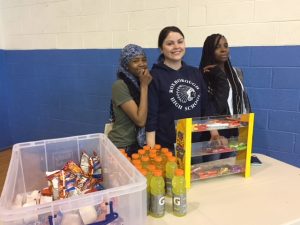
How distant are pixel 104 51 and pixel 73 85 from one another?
1.66 ft

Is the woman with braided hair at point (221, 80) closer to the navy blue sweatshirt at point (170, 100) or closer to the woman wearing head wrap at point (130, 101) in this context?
the navy blue sweatshirt at point (170, 100)

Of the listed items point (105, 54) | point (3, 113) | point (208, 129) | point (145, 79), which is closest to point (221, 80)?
point (145, 79)

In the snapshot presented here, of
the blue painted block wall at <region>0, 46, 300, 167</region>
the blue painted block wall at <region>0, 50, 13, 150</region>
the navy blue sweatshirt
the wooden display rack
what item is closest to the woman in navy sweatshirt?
the navy blue sweatshirt

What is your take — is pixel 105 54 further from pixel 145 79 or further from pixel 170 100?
pixel 170 100

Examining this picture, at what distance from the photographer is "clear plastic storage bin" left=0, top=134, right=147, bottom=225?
2.30 ft

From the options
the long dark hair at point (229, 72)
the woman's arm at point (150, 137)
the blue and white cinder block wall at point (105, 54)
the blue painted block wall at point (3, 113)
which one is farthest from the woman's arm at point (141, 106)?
the blue painted block wall at point (3, 113)

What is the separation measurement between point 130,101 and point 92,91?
1.25 metres

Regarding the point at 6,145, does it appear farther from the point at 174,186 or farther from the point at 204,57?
the point at 174,186

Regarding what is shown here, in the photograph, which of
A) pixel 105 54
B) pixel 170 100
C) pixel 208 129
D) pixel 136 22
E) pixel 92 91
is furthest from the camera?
pixel 92 91

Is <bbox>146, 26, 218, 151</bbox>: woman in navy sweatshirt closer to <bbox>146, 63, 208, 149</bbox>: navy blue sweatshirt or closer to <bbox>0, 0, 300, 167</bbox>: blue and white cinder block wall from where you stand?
<bbox>146, 63, 208, 149</bbox>: navy blue sweatshirt

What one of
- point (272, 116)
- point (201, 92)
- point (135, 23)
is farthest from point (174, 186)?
point (135, 23)

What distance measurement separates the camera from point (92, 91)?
2758 millimetres

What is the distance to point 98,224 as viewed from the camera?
2.53ft

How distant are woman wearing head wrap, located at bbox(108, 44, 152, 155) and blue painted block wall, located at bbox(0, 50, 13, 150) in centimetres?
215
